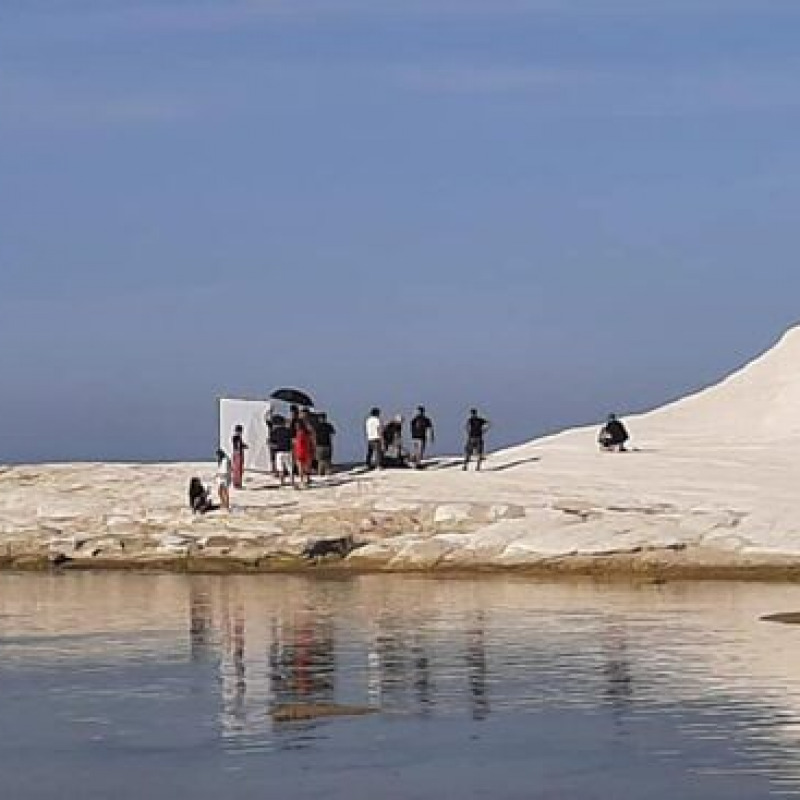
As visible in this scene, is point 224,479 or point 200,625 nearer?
point 200,625

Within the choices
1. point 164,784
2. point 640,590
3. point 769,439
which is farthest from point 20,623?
point 769,439

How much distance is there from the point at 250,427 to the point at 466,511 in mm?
7901

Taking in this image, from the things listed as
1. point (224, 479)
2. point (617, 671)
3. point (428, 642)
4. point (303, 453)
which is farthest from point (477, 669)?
point (303, 453)

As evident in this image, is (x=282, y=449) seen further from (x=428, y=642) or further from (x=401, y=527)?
(x=428, y=642)

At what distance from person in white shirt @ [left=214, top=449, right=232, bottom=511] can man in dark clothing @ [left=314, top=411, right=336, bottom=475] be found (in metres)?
2.13

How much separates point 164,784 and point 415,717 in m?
3.98

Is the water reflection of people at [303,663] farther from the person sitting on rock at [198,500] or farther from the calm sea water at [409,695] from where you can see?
the person sitting on rock at [198,500]

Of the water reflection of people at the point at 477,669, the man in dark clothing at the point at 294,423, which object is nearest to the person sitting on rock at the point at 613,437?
the man in dark clothing at the point at 294,423

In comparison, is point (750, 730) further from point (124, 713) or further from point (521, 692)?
point (124, 713)

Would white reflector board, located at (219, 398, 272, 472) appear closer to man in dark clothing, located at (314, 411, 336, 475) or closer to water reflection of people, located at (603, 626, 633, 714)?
man in dark clothing, located at (314, 411, 336, 475)

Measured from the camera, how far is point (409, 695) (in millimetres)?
22984

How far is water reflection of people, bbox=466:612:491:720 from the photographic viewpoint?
21969 millimetres

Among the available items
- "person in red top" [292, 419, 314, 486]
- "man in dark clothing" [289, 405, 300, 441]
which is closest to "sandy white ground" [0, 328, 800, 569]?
"person in red top" [292, 419, 314, 486]

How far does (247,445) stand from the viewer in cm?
4747
